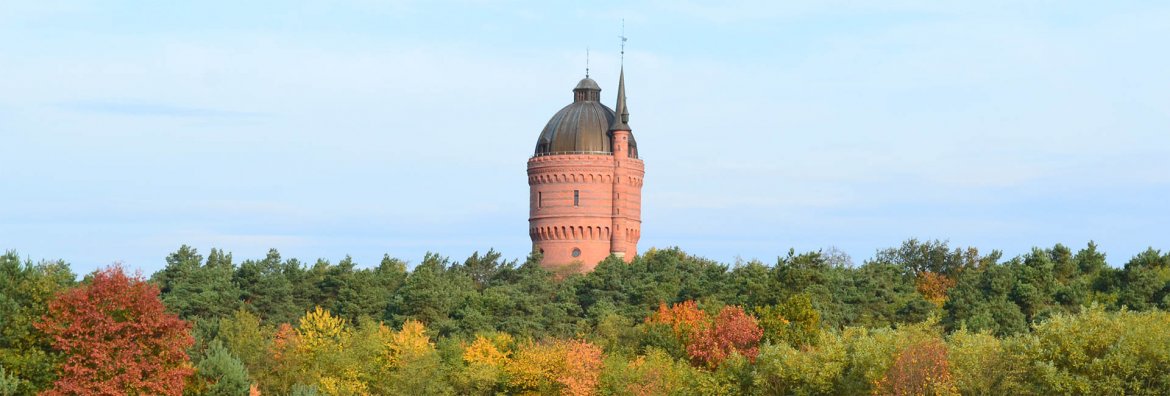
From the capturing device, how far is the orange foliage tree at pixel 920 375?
48.3 m

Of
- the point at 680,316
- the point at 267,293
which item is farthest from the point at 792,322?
the point at 267,293

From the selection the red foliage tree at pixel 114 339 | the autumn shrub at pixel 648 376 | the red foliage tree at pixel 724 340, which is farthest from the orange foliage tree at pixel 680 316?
the red foliage tree at pixel 114 339

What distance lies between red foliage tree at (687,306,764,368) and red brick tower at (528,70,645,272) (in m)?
39.5

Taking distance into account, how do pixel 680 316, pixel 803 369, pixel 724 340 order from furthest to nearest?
pixel 680 316 → pixel 724 340 → pixel 803 369

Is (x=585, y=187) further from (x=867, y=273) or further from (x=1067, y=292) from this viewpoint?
(x=1067, y=292)

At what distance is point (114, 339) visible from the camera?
50375mm

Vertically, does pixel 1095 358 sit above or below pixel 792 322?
below

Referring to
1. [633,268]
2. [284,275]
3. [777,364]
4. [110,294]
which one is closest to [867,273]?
[633,268]

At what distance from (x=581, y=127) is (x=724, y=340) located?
1742 inches

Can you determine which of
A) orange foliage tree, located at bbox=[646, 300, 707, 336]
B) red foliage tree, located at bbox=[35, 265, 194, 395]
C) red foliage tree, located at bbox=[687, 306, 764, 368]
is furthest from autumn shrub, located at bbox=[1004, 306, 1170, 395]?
orange foliage tree, located at bbox=[646, 300, 707, 336]

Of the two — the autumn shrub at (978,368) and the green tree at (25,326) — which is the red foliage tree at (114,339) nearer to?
the green tree at (25,326)

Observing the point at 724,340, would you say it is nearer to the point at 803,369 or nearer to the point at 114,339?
the point at 803,369

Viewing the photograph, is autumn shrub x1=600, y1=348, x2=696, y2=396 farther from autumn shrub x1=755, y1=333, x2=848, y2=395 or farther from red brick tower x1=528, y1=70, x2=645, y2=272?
red brick tower x1=528, y1=70, x2=645, y2=272

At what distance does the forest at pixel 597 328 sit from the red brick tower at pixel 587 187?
5072 millimetres
